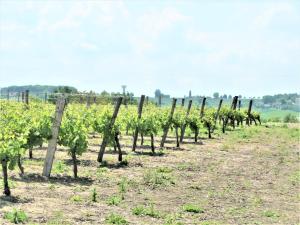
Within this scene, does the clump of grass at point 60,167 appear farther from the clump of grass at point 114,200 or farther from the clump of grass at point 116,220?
the clump of grass at point 116,220

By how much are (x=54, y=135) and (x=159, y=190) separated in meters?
3.65

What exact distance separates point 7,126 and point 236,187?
7.27m

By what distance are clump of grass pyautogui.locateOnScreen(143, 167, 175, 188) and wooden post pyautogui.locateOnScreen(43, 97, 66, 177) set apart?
9.74 feet

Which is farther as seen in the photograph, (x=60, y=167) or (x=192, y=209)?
(x=60, y=167)

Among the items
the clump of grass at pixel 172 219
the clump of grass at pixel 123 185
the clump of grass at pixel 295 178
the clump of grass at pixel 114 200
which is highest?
the clump of grass at pixel 295 178

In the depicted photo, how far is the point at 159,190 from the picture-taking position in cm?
1529

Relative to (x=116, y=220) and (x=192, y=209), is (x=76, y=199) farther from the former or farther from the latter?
(x=192, y=209)

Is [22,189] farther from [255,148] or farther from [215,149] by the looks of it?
[255,148]

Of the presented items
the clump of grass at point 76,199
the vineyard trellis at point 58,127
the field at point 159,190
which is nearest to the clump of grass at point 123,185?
the field at point 159,190

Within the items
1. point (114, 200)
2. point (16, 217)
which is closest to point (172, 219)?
point (114, 200)

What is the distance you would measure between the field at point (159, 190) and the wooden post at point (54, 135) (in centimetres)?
40

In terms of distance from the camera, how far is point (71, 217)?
11.2 m

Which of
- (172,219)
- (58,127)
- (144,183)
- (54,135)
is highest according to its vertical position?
(58,127)

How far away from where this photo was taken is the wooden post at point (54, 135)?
1602cm
